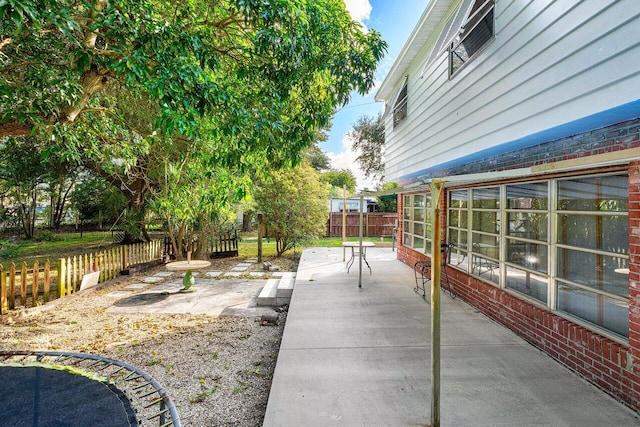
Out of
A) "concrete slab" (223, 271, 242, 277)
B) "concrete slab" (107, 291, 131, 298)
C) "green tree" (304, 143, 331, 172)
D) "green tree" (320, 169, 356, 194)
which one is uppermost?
"green tree" (304, 143, 331, 172)

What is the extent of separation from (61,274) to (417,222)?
7.94 metres

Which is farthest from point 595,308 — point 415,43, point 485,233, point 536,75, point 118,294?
point 118,294

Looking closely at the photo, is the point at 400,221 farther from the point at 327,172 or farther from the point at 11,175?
the point at 327,172

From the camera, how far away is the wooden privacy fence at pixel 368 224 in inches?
754

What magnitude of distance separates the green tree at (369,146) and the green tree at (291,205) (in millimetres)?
13487

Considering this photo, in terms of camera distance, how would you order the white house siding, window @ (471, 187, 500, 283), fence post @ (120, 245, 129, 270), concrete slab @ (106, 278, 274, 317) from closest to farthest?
the white house siding → window @ (471, 187, 500, 283) → concrete slab @ (106, 278, 274, 317) → fence post @ (120, 245, 129, 270)

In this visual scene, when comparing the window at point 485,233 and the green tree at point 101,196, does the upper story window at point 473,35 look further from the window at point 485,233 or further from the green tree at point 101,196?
the green tree at point 101,196

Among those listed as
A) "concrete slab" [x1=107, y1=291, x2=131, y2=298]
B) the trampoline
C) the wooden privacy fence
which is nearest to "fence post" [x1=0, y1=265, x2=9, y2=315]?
"concrete slab" [x1=107, y1=291, x2=131, y2=298]

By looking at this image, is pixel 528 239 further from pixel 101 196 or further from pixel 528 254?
pixel 101 196

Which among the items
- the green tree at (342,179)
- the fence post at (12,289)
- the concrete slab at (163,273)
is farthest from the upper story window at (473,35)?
the green tree at (342,179)

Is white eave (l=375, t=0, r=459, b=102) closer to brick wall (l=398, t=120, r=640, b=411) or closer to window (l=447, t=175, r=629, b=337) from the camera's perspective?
brick wall (l=398, t=120, r=640, b=411)

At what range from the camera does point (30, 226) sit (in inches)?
746

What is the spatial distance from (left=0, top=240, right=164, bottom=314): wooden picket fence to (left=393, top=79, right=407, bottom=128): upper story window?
317 inches

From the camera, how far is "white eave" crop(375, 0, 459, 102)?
5585mm
